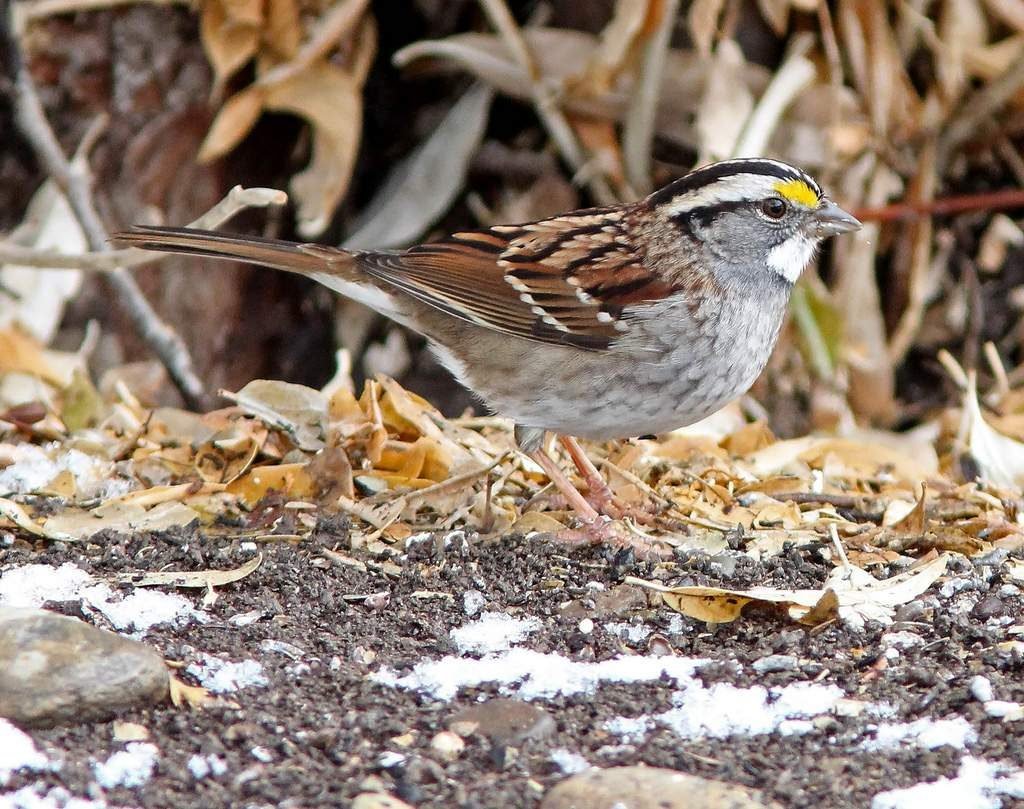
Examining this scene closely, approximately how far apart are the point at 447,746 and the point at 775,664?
0.76 m

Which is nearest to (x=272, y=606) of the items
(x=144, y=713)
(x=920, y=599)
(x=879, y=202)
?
(x=144, y=713)

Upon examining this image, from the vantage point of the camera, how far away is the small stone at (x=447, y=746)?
2.65 m

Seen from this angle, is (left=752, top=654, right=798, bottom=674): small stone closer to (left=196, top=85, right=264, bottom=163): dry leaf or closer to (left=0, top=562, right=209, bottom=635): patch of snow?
(left=0, top=562, right=209, bottom=635): patch of snow

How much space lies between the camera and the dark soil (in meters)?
2.55

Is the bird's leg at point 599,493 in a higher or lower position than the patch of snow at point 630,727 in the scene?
lower

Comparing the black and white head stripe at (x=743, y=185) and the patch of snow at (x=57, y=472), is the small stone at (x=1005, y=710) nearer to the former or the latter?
the black and white head stripe at (x=743, y=185)

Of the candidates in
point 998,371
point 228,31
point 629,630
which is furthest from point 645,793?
point 228,31

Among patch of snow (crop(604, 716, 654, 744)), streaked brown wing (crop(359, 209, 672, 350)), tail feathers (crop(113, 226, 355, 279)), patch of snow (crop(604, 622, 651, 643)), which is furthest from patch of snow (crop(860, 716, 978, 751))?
tail feathers (crop(113, 226, 355, 279))

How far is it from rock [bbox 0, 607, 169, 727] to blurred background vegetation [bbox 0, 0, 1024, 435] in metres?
2.96

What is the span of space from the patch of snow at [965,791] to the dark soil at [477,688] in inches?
0.9

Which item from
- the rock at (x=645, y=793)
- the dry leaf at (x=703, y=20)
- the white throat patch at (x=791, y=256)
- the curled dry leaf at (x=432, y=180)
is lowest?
the rock at (x=645, y=793)

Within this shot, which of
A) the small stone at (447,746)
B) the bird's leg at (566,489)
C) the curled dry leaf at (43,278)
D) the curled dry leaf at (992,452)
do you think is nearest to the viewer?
the small stone at (447,746)

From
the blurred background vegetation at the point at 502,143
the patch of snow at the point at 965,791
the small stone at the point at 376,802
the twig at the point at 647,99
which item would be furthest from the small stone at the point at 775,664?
the twig at the point at 647,99

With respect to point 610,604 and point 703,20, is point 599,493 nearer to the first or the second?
point 610,604
